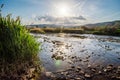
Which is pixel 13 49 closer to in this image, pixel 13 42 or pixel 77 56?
pixel 13 42

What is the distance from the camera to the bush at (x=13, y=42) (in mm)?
9125

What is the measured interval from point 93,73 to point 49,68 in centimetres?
344

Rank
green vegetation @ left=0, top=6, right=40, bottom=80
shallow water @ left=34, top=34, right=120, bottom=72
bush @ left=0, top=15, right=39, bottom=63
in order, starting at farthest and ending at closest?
1. shallow water @ left=34, top=34, right=120, bottom=72
2. bush @ left=0, top=15, right=39, bottom=63
3. green vegetation @ left=0, top=6, right=40, bottom=80

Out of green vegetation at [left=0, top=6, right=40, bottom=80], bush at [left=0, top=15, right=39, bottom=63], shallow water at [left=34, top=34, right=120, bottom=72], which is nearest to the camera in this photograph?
green vegetation at [left=0, top=6, right=40, bottom=80]

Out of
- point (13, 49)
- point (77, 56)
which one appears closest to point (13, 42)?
point (13, 49)

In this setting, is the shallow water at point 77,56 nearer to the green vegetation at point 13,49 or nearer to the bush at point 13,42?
the green vegetation at point 13,49

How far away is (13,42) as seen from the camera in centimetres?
940

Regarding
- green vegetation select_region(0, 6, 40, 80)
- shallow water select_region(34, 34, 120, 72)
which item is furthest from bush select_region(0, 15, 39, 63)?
shallow water select_region(34, 34, 120, 72)

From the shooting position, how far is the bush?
912 cm

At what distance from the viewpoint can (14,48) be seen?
933 centimetres

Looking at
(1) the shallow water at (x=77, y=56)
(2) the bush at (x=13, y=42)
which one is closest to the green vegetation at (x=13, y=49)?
(2) the bush at (x=13, y=42)

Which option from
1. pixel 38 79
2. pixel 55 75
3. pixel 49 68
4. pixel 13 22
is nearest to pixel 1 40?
pixel 13 22

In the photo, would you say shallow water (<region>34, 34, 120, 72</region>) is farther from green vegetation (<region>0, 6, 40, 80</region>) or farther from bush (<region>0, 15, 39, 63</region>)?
bush (<region>0, 15, 39, 63</region>)

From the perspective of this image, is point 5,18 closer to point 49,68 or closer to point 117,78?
point 49,68
